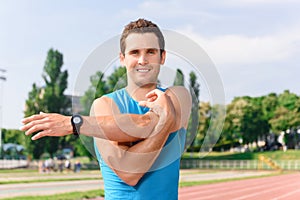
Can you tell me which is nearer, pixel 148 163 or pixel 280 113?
pixel 148 163

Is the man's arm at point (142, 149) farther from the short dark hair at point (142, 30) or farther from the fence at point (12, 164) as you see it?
the fence at point (12, 164)

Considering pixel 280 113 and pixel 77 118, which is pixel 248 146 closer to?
pixel 280 113

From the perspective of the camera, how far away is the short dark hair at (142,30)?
1.78 metres

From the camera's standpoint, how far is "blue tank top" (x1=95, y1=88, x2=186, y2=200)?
5.77 ft

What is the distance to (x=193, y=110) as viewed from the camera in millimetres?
1810

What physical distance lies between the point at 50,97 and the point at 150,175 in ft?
152

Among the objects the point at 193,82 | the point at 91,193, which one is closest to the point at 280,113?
the point at 91,193

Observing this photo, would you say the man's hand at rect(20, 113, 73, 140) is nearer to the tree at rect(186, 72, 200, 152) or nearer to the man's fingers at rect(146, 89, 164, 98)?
the man's fingers at rect(146, 89, 164, 98)

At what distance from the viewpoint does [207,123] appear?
1812 mm

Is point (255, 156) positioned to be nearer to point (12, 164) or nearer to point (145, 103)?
point (12, 164)

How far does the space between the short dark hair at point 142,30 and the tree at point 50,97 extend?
1794 inches

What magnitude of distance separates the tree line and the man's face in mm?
79

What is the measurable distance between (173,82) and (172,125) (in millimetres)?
177

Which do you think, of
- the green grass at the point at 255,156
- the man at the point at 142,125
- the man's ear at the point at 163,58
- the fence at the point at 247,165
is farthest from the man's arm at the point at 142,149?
the green grass at the point at 255,156
